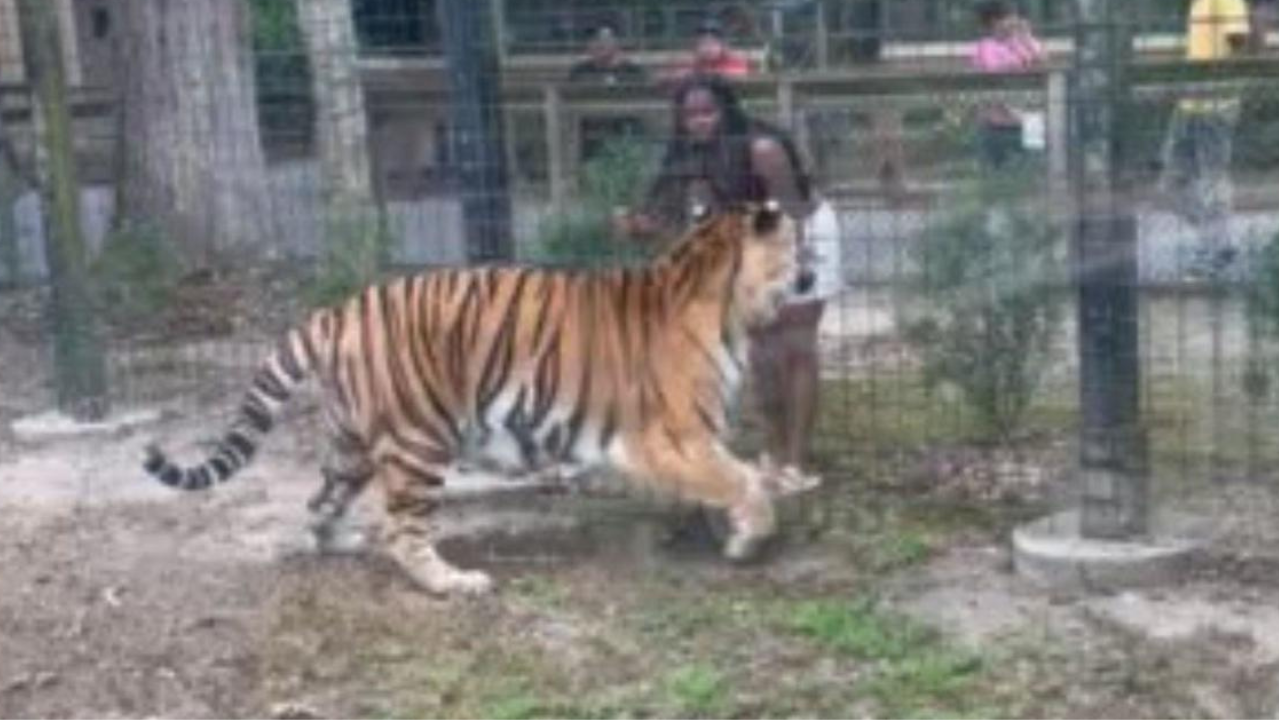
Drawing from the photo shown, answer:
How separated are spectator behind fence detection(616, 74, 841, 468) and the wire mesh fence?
25cm

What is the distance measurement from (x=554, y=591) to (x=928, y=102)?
12.4 ft

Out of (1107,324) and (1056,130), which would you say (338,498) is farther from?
(1056,130)

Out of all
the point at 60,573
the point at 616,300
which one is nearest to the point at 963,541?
the point at 616,300

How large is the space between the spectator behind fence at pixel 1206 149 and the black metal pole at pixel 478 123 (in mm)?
1965

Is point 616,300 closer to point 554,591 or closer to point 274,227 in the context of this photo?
point 554,591

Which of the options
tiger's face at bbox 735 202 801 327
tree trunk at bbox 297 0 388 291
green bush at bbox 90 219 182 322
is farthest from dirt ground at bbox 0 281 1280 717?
green bush at bbox 90 219 182 322

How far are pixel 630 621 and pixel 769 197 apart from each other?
5.14 feet

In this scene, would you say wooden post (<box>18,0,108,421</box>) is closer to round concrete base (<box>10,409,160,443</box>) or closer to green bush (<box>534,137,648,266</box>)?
round concrete base (<box>10,409,160,443</box>)

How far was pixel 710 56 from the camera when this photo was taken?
26.6 ft

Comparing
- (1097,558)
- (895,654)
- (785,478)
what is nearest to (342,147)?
(785,478)

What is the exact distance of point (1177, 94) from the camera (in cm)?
709

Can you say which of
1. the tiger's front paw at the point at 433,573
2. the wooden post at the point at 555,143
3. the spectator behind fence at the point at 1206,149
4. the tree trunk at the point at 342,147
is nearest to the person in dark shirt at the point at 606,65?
the wooden post at the point at 555,143

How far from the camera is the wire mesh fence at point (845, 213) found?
7422 millimetres

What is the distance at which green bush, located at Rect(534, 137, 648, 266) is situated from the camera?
27.0ft
